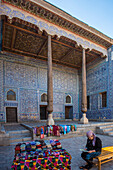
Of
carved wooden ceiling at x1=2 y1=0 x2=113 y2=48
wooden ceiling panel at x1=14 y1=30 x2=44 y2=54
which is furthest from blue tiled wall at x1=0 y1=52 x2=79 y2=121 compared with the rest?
carved wooden ceiling at x1=2 y1=0 x2=113 y2=48

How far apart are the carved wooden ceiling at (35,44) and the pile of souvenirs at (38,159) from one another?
7446mm

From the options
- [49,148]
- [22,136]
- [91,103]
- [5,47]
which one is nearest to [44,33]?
[5,47]

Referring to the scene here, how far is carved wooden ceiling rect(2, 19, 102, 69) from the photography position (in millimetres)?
8656

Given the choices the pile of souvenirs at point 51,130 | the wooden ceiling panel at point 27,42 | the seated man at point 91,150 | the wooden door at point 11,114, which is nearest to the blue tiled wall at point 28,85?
the wooden door at point 11,114

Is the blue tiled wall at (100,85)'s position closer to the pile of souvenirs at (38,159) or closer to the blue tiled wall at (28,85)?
the blue tiled wall at (28,85)

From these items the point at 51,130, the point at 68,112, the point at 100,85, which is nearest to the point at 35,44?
the point at 100,85

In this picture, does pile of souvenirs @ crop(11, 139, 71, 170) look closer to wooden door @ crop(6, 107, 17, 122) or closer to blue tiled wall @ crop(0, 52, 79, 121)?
blue tiled wall @ crop(0, 52, 79, 121)

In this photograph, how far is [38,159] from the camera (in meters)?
2.47

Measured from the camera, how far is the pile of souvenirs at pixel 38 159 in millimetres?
2369

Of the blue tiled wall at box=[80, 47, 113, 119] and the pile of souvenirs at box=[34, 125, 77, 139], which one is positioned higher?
the blue tiled wall at box=[80, 47, 113, 119]

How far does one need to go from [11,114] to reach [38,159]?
9.43m

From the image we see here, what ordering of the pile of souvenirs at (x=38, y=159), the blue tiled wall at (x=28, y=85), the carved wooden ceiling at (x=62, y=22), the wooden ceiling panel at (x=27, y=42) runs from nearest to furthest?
the pile of souvenirs at (x=38, y=159) → the carved wooden ceiling at (x=62, y=22) → the wooden ceiling panel at (x=27, y=42) → the blue tiled wall at (x=28, y=85)

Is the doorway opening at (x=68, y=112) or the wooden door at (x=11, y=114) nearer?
the wooden door at (x=11, y=114)

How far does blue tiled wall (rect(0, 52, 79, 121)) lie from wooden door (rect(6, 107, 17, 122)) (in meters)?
0.34
